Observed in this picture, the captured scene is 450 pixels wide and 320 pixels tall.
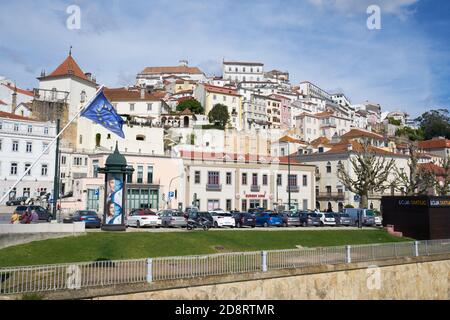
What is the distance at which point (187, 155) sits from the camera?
197 ft

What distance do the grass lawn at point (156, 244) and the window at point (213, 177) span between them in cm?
2638

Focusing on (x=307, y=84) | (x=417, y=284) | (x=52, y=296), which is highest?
(x=307, y=84)

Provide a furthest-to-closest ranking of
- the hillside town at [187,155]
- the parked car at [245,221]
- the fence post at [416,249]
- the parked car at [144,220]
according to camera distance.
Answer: the hillside town at [187,155], the parked car at [245,221], the parked car at [144,220], the fence post at [416,249]

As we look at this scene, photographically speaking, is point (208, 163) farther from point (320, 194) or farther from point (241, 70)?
point (241, 70)

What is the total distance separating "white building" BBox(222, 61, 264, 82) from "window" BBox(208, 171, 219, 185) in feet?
417

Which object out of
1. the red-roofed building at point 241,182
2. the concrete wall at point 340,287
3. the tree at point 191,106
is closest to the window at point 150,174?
the red-roofed building at point 241,182

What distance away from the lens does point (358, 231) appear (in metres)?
35.8

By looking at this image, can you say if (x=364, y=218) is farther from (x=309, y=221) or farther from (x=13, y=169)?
(x=13, y=169)

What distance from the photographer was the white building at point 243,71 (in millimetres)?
181625

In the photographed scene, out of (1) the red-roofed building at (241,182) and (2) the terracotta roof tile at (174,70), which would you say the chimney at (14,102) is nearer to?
(1) the red-roofed building at (241,182)

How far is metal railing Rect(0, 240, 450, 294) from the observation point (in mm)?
13969

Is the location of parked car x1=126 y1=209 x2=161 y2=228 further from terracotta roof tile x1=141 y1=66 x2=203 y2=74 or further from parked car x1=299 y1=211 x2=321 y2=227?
terracotta roof tile x1=141 y1=66 x2=203 y2=74
